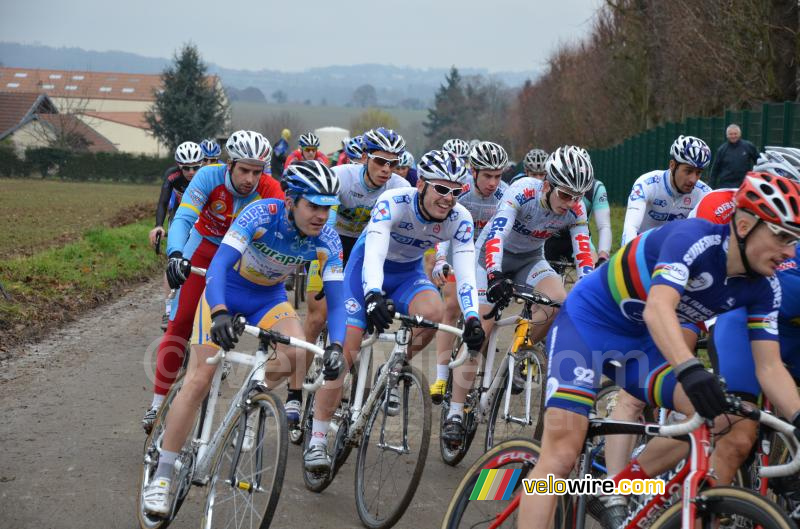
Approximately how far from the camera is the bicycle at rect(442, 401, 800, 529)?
353 centimetres

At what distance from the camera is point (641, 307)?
4.38 metres

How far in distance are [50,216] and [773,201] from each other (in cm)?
2826

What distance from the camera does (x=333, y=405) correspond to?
645 centimetres

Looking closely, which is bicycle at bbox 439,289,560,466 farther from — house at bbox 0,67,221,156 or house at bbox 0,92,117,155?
house at bbox 0,67,221,156

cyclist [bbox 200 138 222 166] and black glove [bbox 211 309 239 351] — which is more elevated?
cyclist [bbox 200 138 222 166]

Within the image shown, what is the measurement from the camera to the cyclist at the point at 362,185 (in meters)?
8.20

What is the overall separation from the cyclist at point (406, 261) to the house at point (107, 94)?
352 feet

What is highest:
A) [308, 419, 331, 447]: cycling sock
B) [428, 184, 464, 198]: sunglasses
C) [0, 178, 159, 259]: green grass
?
[428, 184, 464, 198]: sunglasses

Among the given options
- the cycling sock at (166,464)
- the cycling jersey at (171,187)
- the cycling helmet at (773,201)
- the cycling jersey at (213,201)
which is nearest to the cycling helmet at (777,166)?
the cycling helmet at (773,201)

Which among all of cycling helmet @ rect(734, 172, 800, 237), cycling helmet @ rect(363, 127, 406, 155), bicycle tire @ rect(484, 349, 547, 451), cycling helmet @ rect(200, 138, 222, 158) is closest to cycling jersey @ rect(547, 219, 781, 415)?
cycling helmet @ rect(734, 172, 800, 237)

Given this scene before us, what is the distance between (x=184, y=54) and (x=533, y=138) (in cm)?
2861

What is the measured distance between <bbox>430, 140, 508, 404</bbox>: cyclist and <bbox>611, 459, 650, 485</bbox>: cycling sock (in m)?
3.35

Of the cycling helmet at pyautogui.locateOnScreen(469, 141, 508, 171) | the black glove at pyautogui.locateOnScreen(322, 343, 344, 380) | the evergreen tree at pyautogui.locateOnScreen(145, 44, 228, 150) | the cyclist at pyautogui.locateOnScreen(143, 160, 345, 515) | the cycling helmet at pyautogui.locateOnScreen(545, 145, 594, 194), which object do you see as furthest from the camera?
the evergreen tree at pyautogui.locateOnScreen(145, 44, 228, 150)

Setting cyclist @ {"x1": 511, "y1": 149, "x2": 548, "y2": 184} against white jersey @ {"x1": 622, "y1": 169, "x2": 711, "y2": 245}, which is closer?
white jersey @ {"x1": 622, "y1": 169, "x2": 711, "y2": 245}
